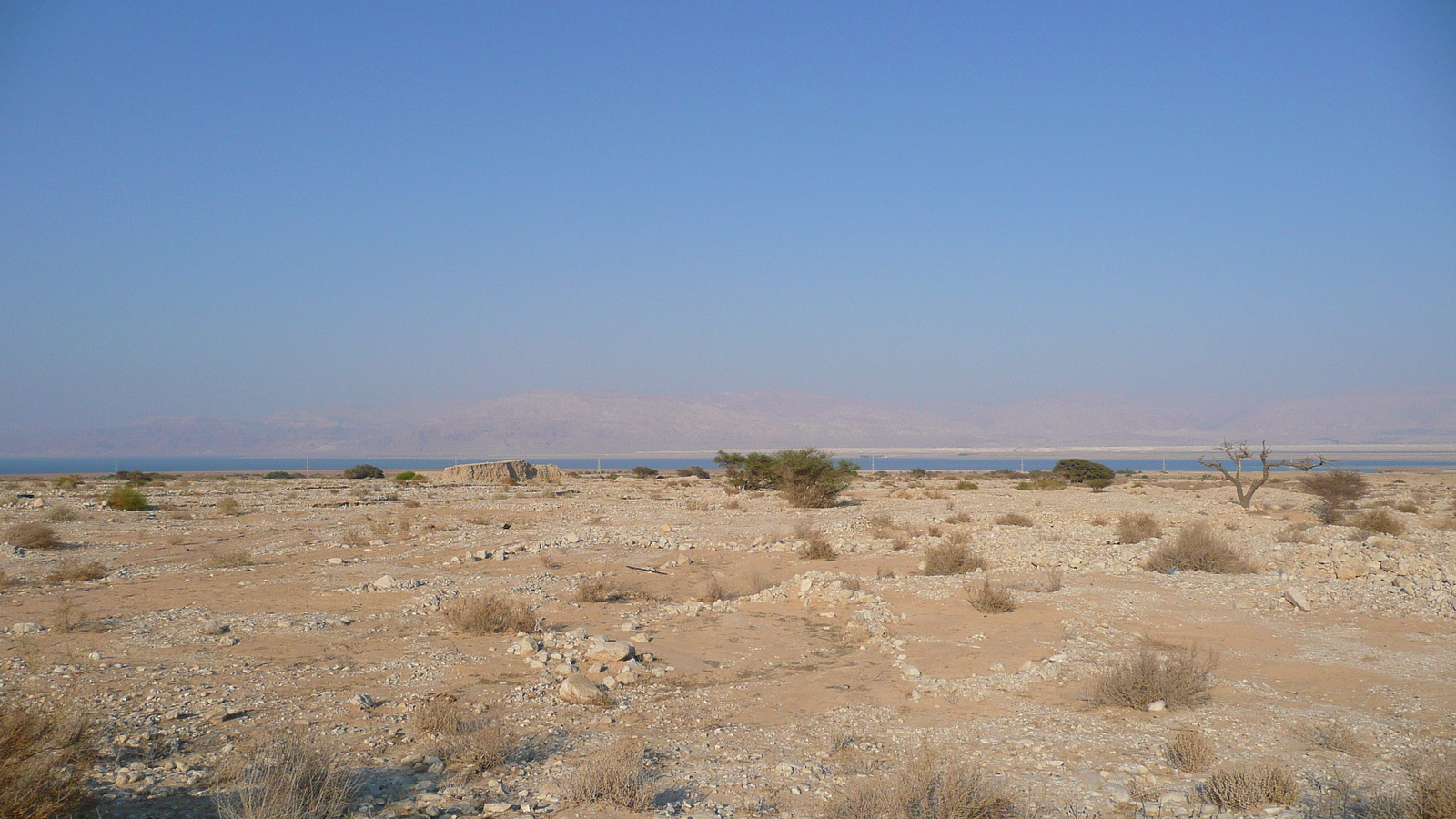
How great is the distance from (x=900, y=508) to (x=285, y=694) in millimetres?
22840

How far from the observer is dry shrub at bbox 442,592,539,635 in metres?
9.58

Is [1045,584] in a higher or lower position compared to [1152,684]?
lower

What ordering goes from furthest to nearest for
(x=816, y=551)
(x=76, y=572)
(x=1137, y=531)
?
(x=1137, y=531), (x=816, y=551), (x=76, y=572)

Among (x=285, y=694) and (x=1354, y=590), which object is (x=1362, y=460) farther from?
(x=285, y=694)

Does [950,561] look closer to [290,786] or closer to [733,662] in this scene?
[733,662]

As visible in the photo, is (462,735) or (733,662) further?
(733,662)

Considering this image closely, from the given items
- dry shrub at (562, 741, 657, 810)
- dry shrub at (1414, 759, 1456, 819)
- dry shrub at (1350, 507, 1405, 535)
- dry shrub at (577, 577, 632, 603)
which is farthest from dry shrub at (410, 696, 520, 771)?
dry shrub at (1350, 507, 1405, 535)

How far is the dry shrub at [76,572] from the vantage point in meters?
12.7

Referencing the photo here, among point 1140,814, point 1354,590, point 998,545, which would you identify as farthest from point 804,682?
Result: point 998,545

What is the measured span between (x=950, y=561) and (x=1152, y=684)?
7.23m

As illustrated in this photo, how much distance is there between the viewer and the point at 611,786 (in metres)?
5.04

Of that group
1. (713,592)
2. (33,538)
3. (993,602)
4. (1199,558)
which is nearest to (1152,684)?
(993,602)

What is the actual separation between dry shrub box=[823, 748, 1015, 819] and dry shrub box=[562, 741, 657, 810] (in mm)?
1174

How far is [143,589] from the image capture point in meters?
12.1
